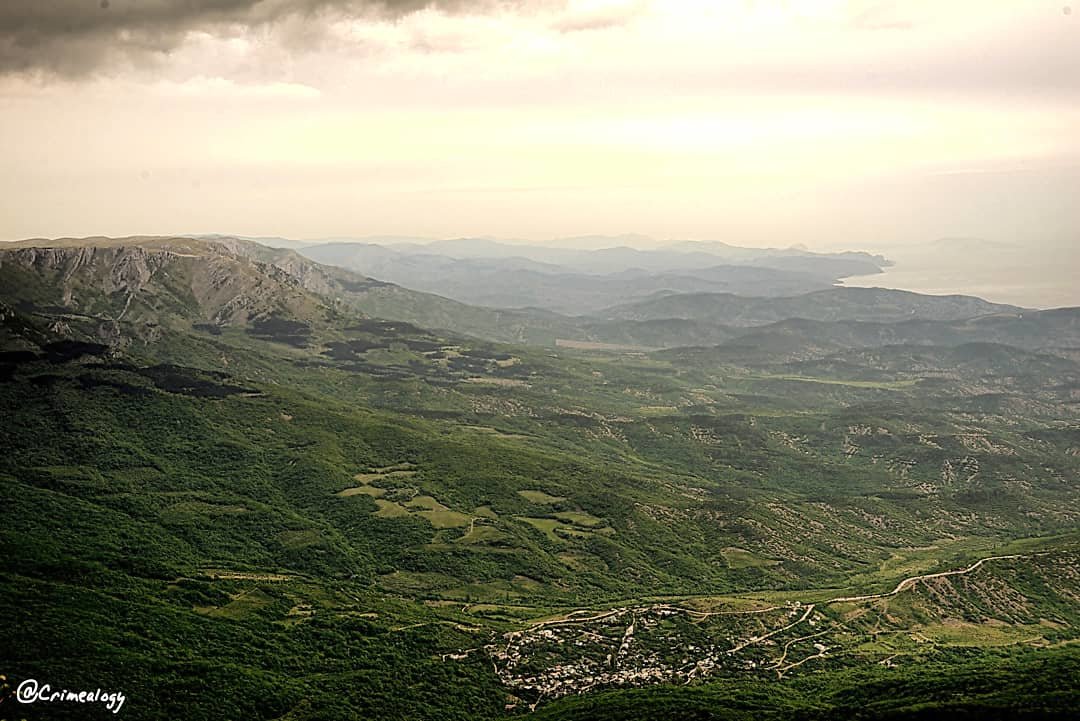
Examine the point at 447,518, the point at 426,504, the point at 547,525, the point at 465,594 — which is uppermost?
the point at 426,504

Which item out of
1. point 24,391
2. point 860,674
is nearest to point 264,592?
point 860,674

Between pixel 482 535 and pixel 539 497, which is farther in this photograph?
pixel 539 497

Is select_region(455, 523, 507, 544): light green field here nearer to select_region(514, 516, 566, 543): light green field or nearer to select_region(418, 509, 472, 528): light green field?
select_region(418, 509, 472, 528): light green field

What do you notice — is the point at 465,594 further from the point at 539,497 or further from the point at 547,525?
the point at 539,497

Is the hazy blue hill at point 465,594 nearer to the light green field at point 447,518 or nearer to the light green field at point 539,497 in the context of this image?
the light green field at point 447,518

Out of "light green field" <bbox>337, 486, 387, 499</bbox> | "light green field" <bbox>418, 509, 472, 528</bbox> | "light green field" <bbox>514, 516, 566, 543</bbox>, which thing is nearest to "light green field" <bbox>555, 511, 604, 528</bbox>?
"light green field" <bbox>514, 516, 566, 543</bbox>

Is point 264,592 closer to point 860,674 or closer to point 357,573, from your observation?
point 357,573

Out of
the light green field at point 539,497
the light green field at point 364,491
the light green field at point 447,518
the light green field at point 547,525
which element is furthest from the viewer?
the light green field at point 539,497

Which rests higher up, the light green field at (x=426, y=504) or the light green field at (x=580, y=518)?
the light green field at (x=426, y=504)

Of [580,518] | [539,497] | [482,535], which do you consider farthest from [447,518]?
[580,518]

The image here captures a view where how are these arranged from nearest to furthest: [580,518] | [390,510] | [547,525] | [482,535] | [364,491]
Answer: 1. [482,535]
2. [547,525]
3. [390,510]
4. [580,518]
5. [364,491]

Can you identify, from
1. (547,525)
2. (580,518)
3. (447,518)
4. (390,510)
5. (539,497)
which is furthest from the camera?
(539,497)

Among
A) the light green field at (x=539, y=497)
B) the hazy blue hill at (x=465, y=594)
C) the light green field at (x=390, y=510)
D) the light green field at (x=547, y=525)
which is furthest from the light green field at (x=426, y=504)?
the light green field at (x=539, y=497)
